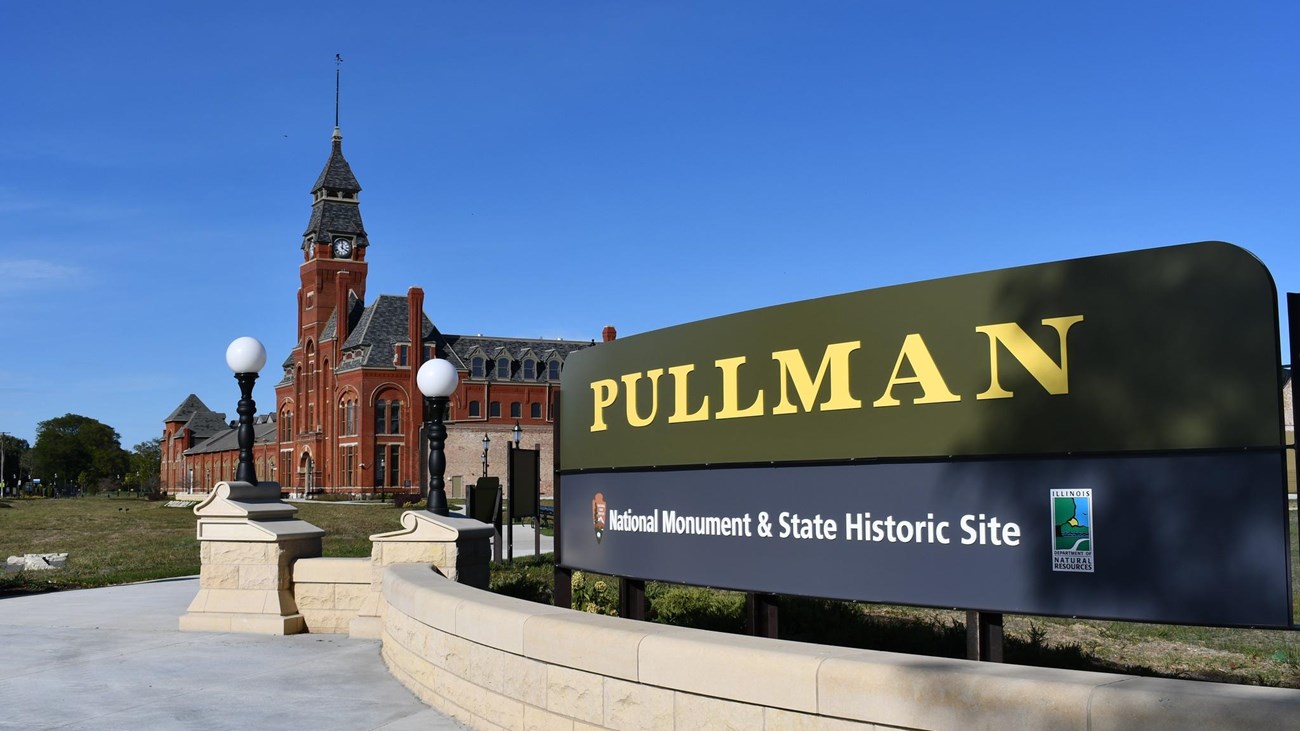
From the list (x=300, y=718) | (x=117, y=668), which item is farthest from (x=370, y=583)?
(x=300, y=718)

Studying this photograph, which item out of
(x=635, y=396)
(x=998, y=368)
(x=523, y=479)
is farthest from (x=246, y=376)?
(x=998, y=368)

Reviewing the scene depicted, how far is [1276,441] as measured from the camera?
5.07m

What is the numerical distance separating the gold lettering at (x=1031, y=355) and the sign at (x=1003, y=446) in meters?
0.01

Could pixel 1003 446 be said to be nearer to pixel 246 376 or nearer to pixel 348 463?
pixel 246 376

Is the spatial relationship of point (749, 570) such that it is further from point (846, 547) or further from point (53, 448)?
point (53, 448)

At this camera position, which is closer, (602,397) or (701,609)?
(602,397)

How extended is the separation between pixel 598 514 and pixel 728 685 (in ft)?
11.9

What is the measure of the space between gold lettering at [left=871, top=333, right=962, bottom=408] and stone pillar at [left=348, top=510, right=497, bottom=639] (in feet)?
19.6

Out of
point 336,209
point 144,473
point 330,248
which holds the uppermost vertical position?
point 336,209

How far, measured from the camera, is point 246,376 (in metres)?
13.8

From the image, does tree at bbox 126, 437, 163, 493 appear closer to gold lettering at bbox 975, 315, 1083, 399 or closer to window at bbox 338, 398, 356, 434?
window at bbox 338, 398, 356, 434

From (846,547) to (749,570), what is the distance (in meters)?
0.93

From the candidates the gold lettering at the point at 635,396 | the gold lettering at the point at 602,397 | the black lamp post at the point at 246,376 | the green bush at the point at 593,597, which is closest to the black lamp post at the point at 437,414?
the black lamp post at the point at 246,376

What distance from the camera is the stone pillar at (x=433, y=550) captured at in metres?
11.3
